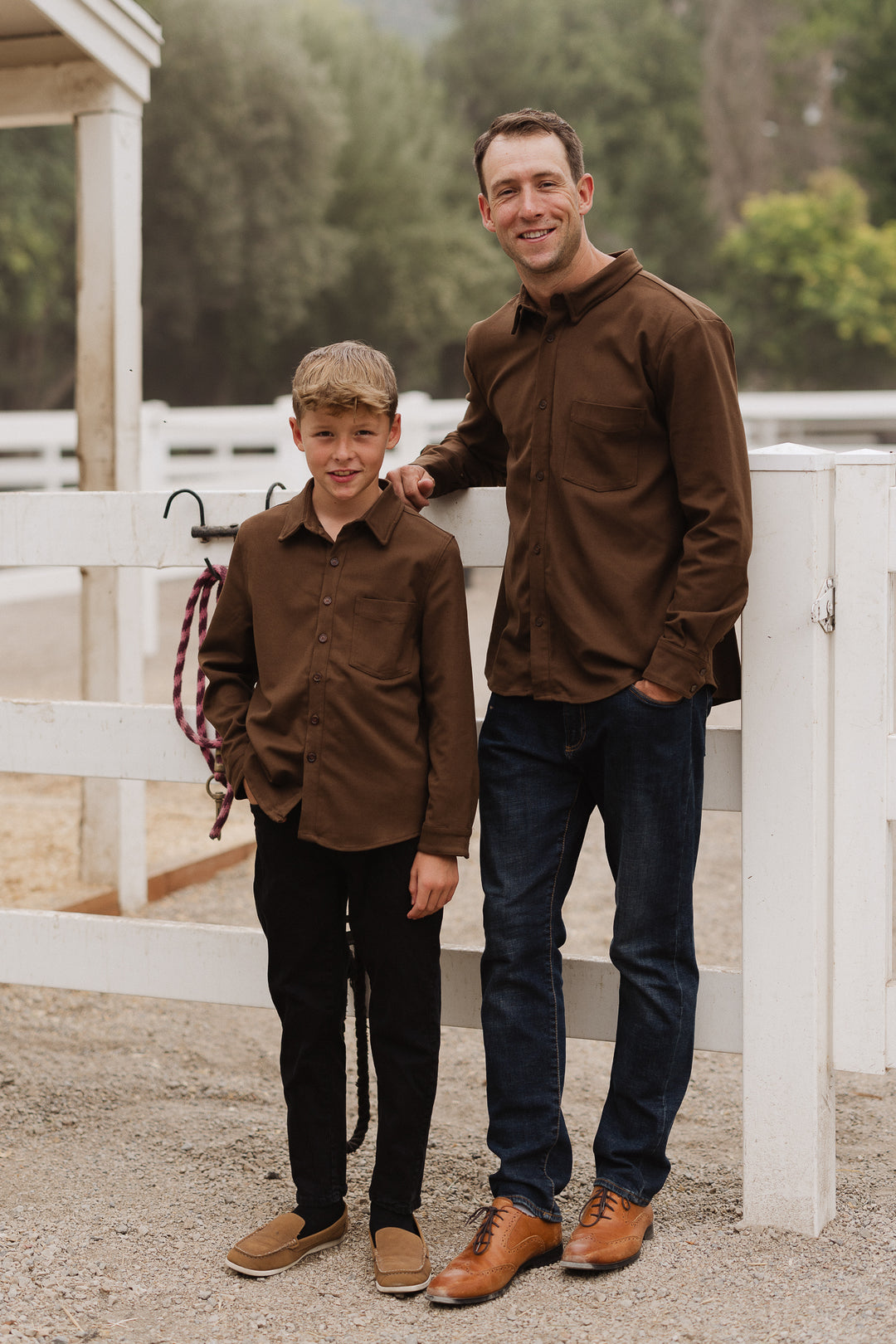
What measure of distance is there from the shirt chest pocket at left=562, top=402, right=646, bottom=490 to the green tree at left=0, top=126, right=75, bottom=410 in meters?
30.1

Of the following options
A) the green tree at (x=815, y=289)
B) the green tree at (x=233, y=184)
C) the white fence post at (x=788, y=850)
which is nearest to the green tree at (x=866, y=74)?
the green tree at (x=815, y=289)

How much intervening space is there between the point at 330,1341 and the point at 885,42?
158 ft

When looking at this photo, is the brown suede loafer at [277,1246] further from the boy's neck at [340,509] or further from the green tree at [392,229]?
the green tree at [392,229]

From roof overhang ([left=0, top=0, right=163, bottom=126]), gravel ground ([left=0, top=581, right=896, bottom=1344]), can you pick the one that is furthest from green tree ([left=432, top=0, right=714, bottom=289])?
gravel ground ([left=0, top=581, right=896, bottom=1344])

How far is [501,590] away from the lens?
285cm

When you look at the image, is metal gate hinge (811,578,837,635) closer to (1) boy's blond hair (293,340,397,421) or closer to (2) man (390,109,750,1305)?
(2) man (390,109,750,1305)

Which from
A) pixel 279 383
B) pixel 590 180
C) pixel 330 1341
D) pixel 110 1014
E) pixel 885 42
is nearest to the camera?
pixel 330 1341

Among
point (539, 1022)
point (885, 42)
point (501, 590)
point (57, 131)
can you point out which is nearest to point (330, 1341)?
point (539, 1022)

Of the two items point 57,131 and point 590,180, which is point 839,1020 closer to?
point 590,180

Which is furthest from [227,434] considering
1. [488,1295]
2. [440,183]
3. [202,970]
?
[440,183]

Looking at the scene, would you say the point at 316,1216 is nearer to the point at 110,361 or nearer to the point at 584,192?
the point at 584,192

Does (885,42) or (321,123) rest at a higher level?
(885,42)

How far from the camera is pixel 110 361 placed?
198 inches

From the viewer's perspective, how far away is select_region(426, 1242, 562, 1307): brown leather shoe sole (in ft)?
8.65
